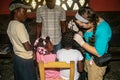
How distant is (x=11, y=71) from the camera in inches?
239

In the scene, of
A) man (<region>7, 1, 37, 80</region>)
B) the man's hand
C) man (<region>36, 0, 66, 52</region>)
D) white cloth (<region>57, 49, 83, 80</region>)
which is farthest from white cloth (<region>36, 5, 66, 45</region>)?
the man's hand

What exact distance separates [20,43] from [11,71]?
2638mm

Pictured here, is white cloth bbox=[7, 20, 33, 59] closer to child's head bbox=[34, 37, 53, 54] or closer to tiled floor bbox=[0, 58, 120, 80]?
child's head bbox=[34, 37, 53, 54]

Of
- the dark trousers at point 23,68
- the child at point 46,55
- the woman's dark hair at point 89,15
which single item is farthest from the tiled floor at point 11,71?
the woman's dark hair at point 89,15

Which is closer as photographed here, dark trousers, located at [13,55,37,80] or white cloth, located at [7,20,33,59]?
white cloth, located at [7,20,33,59]

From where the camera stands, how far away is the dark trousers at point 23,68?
381 cm

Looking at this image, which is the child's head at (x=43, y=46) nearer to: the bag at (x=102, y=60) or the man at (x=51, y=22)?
the bag at (x=102, y=60)

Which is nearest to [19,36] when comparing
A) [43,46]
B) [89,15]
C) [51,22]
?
[43,46]

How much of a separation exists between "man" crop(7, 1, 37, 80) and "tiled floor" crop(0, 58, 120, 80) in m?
1.90

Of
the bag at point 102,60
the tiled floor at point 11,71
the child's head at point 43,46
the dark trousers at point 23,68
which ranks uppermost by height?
the child's head at point 43,46

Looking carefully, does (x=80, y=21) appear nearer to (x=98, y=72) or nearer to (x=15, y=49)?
(x=98, y=72)

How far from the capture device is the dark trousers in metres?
3.81

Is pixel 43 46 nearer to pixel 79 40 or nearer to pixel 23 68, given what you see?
pixel 23 68

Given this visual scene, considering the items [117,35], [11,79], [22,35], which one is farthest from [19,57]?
[117,35]
